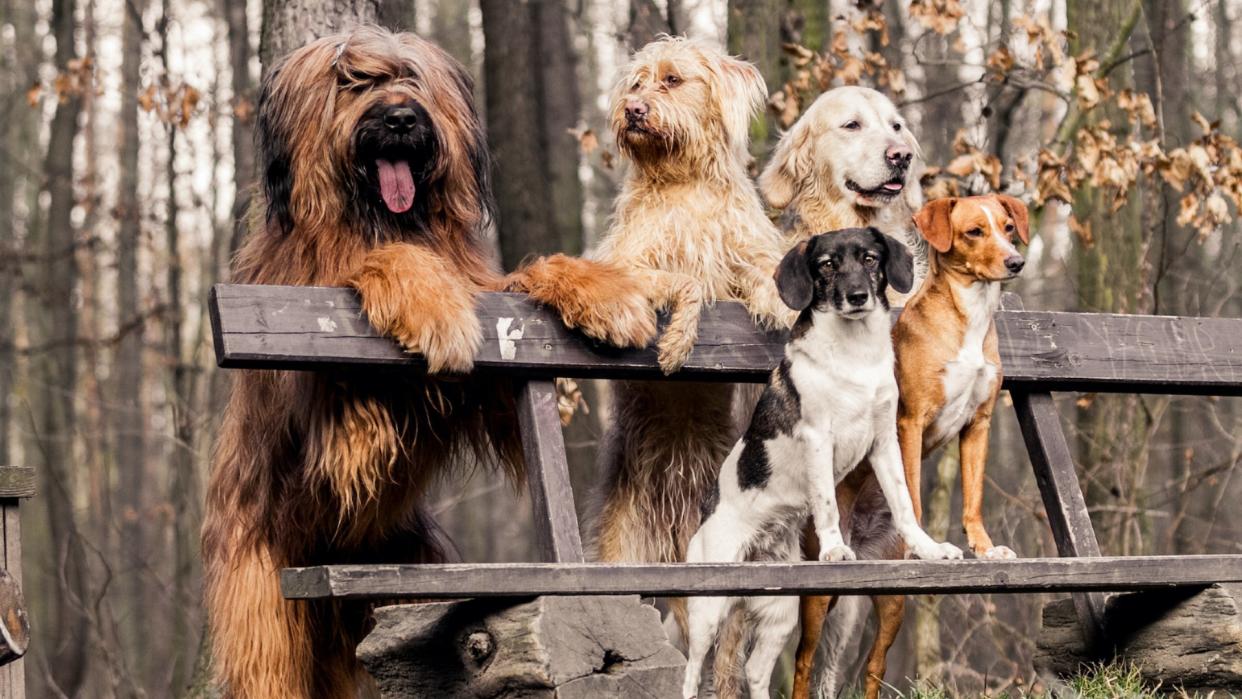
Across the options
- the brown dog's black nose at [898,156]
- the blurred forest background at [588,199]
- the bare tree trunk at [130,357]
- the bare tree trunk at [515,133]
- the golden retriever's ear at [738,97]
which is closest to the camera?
the brown dog's black nose at [898,156]

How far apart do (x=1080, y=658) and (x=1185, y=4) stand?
423 inches

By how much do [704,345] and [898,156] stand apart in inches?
41.5

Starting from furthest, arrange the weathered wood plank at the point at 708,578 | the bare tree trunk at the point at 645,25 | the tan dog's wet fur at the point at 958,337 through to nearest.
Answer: the bare tree trunk at the point at 645,25 → the tan dog's wet fur at the point at 958,337 → the weathered wood plank at the point at 708,578

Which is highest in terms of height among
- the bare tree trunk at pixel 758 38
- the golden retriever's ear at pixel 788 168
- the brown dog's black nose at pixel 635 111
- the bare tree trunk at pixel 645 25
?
the bare tree trunk at pixel 645 25

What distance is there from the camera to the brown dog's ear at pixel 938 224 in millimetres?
4570

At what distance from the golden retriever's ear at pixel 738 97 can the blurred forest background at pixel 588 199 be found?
93cm

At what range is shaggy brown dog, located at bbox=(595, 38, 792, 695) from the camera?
17.0ft

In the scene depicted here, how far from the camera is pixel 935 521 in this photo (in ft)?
28.5

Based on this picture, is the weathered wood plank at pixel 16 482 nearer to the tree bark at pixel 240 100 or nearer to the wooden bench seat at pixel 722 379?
the wooden bench seat at pixel 722 379

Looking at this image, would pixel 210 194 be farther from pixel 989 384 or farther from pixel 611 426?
pixel 989 384

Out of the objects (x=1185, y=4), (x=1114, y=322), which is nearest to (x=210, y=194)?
(x=1185, y=4)

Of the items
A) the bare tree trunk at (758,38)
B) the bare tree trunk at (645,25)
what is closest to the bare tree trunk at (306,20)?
the bare tree trunk at (758,38)

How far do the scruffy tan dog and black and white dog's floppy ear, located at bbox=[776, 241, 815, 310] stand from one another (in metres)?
0.64

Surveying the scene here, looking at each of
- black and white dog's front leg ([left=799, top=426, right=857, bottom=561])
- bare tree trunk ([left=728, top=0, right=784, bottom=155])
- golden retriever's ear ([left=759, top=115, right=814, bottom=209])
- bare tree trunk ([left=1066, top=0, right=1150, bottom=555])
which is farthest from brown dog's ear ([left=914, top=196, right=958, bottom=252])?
bare tree trunk ([left=1066, top=0, right=1150, bottom=555])
